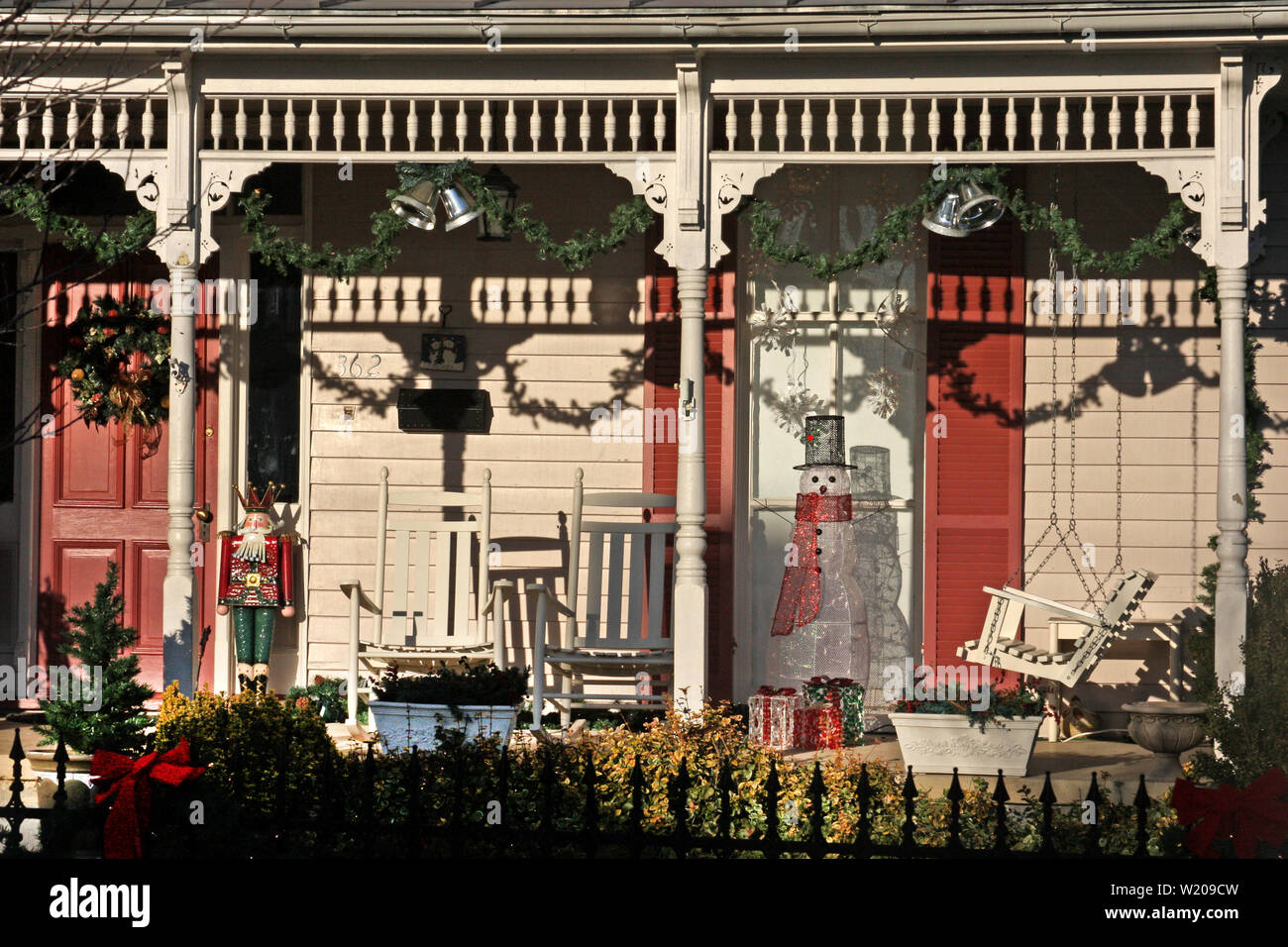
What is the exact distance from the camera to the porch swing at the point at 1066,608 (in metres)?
7.78

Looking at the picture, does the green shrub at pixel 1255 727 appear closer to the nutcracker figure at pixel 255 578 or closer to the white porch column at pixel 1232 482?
the white porch column at pixel 1232 482

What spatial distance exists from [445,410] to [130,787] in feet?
14.7

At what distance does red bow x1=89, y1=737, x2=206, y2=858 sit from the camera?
14.9ft

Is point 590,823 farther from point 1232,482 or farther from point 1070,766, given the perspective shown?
point 1232,482

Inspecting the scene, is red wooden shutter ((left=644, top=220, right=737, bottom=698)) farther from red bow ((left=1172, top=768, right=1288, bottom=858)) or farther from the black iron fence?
red bow ((left=1172, top=768, right=1288, bottom=858))

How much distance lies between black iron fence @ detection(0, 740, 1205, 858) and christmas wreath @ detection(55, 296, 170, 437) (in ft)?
12.2

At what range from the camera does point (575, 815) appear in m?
5.21

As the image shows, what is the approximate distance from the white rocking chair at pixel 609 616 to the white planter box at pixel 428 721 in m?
1.64

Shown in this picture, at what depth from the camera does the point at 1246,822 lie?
13.7 feet

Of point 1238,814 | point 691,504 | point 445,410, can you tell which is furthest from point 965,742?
point 445,410

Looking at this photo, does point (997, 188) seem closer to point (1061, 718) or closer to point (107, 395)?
point (1061, 718)

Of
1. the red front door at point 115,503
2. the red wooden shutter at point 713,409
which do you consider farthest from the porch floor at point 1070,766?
the red front door at point 115,503

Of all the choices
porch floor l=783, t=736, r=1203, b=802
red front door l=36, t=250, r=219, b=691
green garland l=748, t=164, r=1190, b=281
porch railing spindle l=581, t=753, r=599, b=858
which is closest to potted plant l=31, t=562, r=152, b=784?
porch railing spindle l=581, t=753, r=599, b=858

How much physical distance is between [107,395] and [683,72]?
12.4 ft
